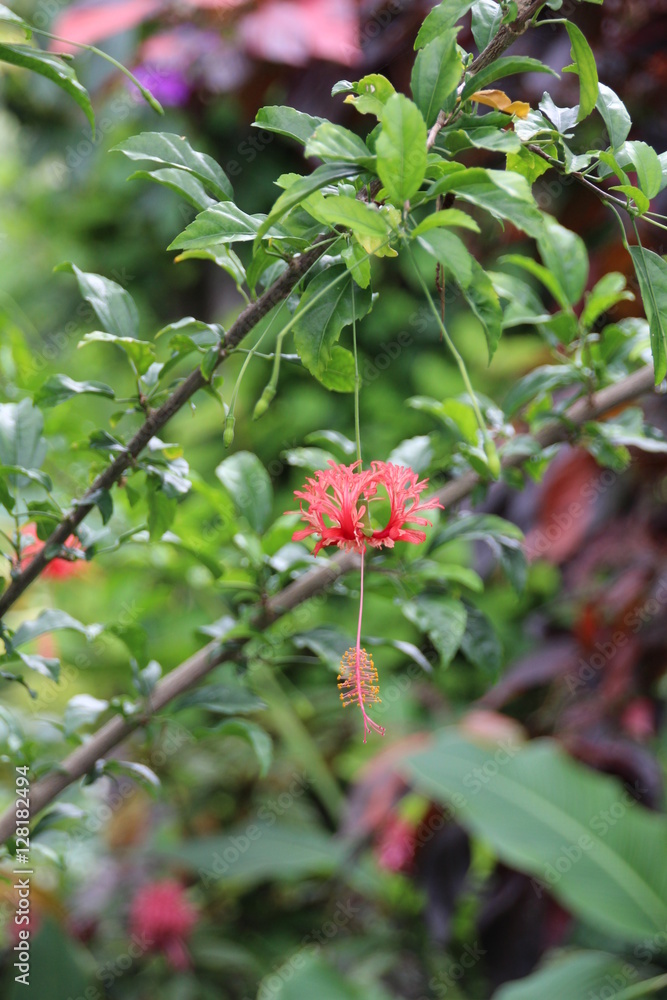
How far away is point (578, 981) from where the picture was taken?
926 millimetres

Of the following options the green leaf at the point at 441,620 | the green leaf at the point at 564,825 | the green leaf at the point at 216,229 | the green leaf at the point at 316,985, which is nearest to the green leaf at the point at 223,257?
the green leaf at the point at 216,229

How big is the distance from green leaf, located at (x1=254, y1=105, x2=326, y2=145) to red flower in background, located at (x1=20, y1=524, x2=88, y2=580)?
28 centimetres

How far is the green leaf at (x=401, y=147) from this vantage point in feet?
1.09

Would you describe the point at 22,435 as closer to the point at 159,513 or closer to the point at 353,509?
the point at 159,513

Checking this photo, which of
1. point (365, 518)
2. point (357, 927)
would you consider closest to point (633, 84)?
point (365, 518)

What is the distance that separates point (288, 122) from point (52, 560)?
0.31 metres

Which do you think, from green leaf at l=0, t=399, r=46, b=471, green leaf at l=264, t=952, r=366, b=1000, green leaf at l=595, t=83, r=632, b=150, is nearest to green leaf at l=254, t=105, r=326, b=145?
green leaf at l=595, t=83, r=632, b=150

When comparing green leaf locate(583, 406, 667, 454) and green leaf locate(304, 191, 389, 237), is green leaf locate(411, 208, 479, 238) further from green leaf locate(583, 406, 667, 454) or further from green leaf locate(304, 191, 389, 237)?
green leaf locate(583, 406, 667, 454)

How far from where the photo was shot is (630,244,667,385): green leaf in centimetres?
38

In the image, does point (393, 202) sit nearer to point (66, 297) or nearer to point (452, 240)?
point (452, 240)

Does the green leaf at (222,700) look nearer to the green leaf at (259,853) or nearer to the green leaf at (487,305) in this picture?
the green leaf at (487,305)

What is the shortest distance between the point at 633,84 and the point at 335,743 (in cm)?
115

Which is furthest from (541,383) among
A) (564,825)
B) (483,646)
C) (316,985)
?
(316,985)

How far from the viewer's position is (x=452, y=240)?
354 mm
